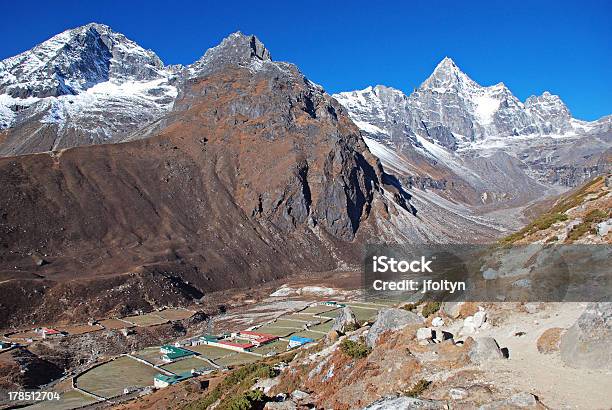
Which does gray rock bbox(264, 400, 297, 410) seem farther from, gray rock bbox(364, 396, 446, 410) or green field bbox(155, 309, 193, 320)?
green field bbox(155, 309, 193, 320)

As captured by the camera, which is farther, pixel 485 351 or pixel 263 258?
pixel 263 258

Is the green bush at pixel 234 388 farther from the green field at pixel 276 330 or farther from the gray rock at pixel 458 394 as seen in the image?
the green field at pixel 276 330

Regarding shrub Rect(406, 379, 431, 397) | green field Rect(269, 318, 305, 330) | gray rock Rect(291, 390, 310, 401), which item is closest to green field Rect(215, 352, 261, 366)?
green field Rect(269, 318, 305, 330)

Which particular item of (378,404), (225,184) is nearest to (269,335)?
(378,404)

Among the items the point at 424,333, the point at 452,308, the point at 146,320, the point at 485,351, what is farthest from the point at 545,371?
the point at 146,320

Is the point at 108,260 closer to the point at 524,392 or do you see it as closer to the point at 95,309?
the point at 95,309

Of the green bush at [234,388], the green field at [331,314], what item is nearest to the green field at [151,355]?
the green field at [331,314]

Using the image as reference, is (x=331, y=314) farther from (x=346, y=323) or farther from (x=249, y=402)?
(x=249, y=402)
